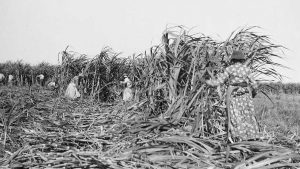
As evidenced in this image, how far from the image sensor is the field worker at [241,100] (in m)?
3.38

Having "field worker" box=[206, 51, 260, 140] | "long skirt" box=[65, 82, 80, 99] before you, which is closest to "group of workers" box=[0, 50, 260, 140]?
"field worker" box=[206, 51, 260, 140]

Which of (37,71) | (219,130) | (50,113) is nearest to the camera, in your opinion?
(219,130)

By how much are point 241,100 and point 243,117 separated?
198 millimetres

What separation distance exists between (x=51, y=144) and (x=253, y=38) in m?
2.82

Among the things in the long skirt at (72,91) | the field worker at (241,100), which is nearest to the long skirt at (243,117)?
the field worker at (241,100)

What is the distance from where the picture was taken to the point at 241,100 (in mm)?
3449

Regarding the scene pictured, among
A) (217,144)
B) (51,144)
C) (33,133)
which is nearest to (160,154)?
(217,144)

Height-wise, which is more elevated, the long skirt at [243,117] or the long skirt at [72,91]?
the long skirt at [72,91]

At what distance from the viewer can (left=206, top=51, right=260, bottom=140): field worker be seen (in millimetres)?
3383

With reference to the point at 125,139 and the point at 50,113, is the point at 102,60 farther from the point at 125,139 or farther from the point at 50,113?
the point at 125,139

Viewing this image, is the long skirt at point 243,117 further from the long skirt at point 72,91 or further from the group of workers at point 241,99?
the long skirt at point 72,91

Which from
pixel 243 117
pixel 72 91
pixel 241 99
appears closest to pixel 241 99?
pixel 241 99

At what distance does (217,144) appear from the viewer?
9.12ft

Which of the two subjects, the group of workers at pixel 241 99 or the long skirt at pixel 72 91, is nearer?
the group of workers at pixel 241 99
